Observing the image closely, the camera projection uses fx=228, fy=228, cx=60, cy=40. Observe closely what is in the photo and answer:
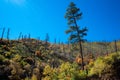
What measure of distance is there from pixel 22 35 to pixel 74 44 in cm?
11314

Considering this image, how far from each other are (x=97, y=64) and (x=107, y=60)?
201cm

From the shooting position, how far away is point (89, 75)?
3312 cm

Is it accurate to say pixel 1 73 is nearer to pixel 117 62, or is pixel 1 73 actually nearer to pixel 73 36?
pixel 73 36

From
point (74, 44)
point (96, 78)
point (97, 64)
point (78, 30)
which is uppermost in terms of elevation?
point (78, 30)

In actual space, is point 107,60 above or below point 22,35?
below

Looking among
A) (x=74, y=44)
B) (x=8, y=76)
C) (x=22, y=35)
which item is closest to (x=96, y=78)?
(x=74, y=44)

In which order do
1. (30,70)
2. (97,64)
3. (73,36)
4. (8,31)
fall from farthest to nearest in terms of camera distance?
(8,31) < (30,70) < (73,36) < (97,64)

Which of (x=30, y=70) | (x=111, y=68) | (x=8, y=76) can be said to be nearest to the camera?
(x=111, y=68)

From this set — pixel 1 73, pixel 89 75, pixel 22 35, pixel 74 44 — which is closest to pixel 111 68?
pixel 89 75

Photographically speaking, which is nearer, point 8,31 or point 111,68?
point 111,68

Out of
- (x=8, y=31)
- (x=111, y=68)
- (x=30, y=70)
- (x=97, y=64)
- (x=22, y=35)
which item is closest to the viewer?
(x=111, y=68)

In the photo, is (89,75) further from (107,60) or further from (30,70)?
(30,70)

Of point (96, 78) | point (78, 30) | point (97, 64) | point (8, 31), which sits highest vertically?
point (8, 31)

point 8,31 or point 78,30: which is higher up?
point 8,31
